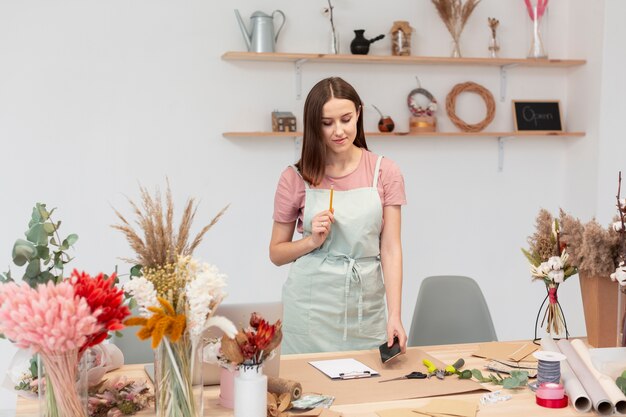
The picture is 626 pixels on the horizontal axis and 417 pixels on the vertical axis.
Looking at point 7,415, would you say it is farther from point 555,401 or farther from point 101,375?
point 555,401

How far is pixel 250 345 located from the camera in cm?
178

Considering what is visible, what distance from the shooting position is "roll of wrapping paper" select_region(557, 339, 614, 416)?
6.41 ft

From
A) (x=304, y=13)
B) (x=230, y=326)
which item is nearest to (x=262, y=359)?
(x=230, y=326)

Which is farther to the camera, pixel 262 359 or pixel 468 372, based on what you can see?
pixel 468 372

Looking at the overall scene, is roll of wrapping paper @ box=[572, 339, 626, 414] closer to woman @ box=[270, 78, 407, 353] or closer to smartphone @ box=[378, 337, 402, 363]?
smartphone @ box=[378, 337, 402, 363]

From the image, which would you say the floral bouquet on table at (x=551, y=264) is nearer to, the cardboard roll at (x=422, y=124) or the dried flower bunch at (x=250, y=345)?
the dried flower bunch at (x=250, y=345)

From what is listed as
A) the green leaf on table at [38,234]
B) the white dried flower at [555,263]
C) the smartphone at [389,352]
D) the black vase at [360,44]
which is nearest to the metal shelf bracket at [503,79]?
the black vase at [360,44]

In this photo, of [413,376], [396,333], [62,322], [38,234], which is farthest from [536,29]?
[62,322]

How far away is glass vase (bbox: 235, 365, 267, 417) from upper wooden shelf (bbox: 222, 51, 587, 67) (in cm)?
→ 241

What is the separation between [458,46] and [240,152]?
4.30 feet

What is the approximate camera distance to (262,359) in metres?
1.81

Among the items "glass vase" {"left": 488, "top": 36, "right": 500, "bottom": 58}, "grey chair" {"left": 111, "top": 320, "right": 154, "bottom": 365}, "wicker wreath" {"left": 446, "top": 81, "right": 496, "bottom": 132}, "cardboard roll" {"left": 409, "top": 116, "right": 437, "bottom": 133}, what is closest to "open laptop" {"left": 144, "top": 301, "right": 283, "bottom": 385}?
"grey chair" {"left": 111, "top": 320, "right": 154, "bottom": 365}

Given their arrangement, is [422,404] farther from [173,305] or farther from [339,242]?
[339,242]

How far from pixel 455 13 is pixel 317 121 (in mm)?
1895
